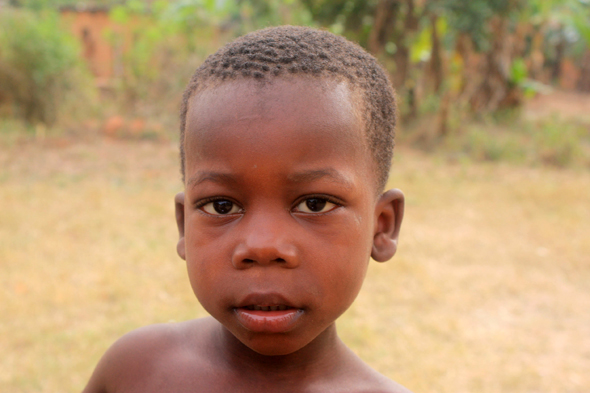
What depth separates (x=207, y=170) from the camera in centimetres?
132

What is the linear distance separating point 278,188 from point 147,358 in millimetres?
785

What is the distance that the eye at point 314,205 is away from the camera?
1.31m

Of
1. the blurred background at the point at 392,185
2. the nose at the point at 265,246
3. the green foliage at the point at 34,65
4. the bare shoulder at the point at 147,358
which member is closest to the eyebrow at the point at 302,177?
the nose at the point at 265,246

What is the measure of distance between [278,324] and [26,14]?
10.3 metres

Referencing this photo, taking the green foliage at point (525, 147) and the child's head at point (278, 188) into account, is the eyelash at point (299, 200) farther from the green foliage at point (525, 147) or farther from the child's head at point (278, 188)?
the green foliage at point (525, 147)

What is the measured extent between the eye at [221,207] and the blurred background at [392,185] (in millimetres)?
2216

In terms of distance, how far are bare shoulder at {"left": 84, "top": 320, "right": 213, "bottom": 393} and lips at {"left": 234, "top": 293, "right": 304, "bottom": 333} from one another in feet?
1.43

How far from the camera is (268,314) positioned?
1.27 metres

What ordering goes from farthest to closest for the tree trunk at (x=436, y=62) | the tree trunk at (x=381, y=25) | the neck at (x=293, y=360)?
1. the tree trunk at (x=436, y=62)
2. the tree trunk at (x=381, y=25)
3. the neck at (x=293, y=360)

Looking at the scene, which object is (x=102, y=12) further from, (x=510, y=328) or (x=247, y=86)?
(x=247, y=86)

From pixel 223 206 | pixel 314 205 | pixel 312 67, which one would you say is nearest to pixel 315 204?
pixel 314 205

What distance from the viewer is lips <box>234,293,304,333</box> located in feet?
4.10

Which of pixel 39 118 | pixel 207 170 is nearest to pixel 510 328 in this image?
pixel 207 170

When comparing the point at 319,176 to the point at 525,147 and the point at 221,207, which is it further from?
the point at 525,147
